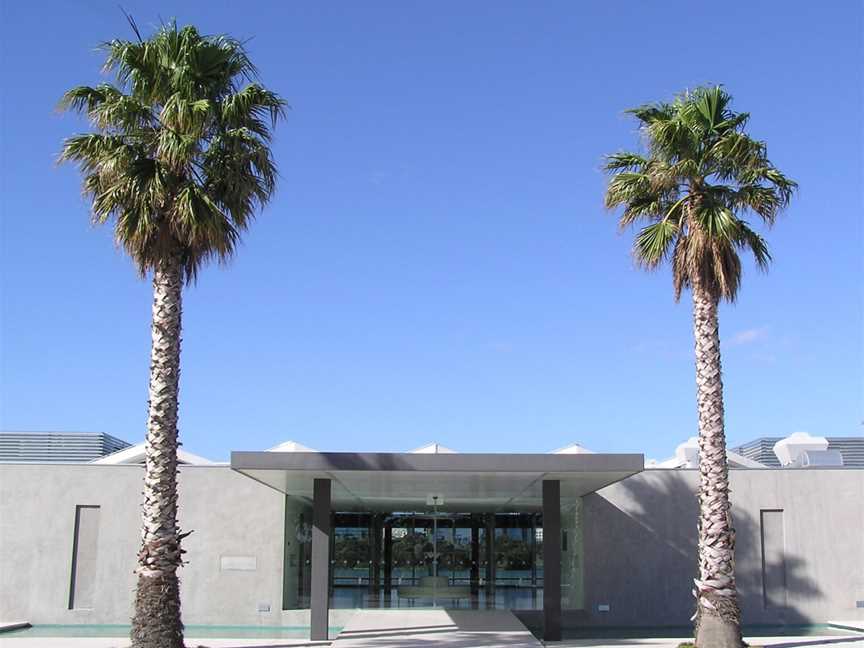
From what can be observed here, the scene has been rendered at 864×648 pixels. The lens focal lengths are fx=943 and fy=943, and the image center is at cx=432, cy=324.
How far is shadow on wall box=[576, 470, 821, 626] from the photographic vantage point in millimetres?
22750

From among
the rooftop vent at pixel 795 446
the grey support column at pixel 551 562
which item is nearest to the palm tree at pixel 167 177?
the grey support column at pixel 551 562

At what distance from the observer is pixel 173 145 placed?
14.6m

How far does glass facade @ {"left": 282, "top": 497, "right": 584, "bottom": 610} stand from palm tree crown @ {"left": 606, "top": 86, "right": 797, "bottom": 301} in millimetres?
8846

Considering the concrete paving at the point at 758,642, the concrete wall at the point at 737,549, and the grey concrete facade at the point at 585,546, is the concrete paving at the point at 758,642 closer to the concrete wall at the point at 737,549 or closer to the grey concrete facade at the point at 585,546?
the concrete wall at the point at 737,549

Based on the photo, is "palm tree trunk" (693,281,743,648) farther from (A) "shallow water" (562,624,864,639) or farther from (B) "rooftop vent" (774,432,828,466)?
(B) "rooftop vent" (774,432,828,466)

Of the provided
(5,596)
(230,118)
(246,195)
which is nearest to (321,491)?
(246,195)

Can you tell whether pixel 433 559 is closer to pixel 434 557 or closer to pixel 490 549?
pixel 434 557

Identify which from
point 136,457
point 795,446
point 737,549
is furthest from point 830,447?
point 136,457

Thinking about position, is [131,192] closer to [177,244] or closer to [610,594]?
[177,244]

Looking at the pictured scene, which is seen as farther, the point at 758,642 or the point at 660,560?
the point at 660,560

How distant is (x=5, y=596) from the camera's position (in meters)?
22.9

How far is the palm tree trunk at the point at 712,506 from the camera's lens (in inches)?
598

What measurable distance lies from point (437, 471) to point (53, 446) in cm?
3957

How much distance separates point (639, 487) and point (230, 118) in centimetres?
1367
